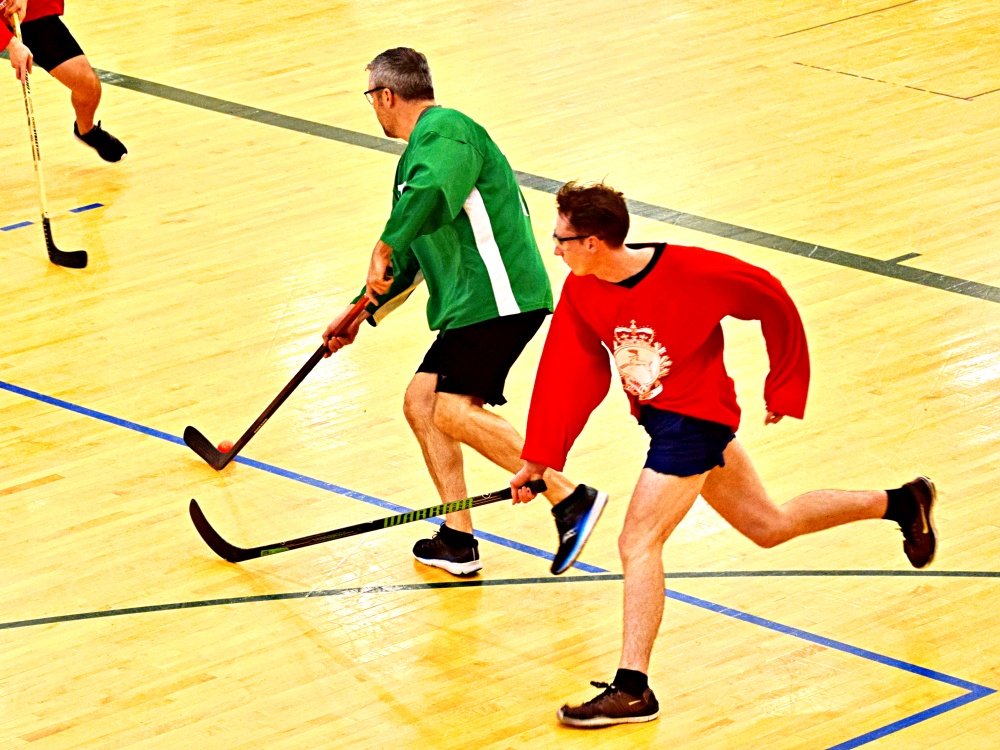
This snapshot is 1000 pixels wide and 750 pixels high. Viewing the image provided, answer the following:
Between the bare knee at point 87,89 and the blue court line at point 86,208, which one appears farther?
the bare knee at point 87,89

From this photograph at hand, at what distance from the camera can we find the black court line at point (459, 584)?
5.75 meters

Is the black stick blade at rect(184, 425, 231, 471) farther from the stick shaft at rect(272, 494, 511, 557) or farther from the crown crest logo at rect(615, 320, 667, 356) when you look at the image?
the crown crest logo at rect(615, 320, 667, 356)

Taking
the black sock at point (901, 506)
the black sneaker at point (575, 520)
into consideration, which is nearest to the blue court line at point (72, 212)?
the black sneaker at point (575, 520)

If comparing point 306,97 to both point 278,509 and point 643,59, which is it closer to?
point 643,59

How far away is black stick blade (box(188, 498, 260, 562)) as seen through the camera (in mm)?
6039

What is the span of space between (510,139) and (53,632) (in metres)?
5.53

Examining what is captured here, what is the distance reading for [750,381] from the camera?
24.4 ft

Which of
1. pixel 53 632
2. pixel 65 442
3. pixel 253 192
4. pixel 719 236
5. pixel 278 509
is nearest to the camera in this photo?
pixel 53 632

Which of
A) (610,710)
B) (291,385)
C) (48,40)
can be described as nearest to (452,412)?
(291,385)

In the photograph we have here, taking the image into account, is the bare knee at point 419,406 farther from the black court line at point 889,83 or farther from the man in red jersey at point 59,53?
the black court line at point 889,83

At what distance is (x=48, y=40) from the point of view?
988 centimetres

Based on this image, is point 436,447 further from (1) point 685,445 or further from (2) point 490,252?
(1) point 685,445

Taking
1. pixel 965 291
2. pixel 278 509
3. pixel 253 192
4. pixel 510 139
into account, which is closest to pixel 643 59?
pixel 510 139

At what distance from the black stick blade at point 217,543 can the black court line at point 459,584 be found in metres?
0.20
